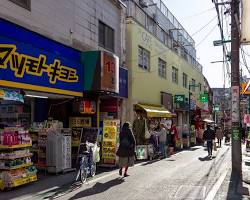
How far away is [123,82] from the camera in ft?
68.7

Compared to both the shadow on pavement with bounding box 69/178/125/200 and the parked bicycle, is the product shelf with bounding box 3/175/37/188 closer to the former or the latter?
the parked bicycle

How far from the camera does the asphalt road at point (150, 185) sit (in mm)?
10469

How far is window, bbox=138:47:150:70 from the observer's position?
83.0 feet

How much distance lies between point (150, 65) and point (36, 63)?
15.0 meters

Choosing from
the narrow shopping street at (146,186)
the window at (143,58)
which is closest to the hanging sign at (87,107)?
the narrow shopping street at (146,186)

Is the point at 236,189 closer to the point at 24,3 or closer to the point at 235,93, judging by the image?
the point at 235,93

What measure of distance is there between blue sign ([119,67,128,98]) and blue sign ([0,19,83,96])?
4.13m

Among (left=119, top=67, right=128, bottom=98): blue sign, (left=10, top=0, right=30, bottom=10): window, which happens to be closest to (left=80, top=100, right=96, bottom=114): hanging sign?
(left=119, top=67, right=128, bottom=98): blue sign

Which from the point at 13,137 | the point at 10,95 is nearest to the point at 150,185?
the point at 13,137

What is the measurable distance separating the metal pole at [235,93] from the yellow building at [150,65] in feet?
28.8

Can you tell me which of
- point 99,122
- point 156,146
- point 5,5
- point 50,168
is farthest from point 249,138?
point 5,5

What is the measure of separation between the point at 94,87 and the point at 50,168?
3856 mm

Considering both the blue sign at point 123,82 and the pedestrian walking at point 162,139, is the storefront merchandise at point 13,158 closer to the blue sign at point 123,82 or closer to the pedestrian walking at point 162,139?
the blue sign at point 123,82

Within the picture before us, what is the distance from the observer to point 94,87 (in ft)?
53.8
